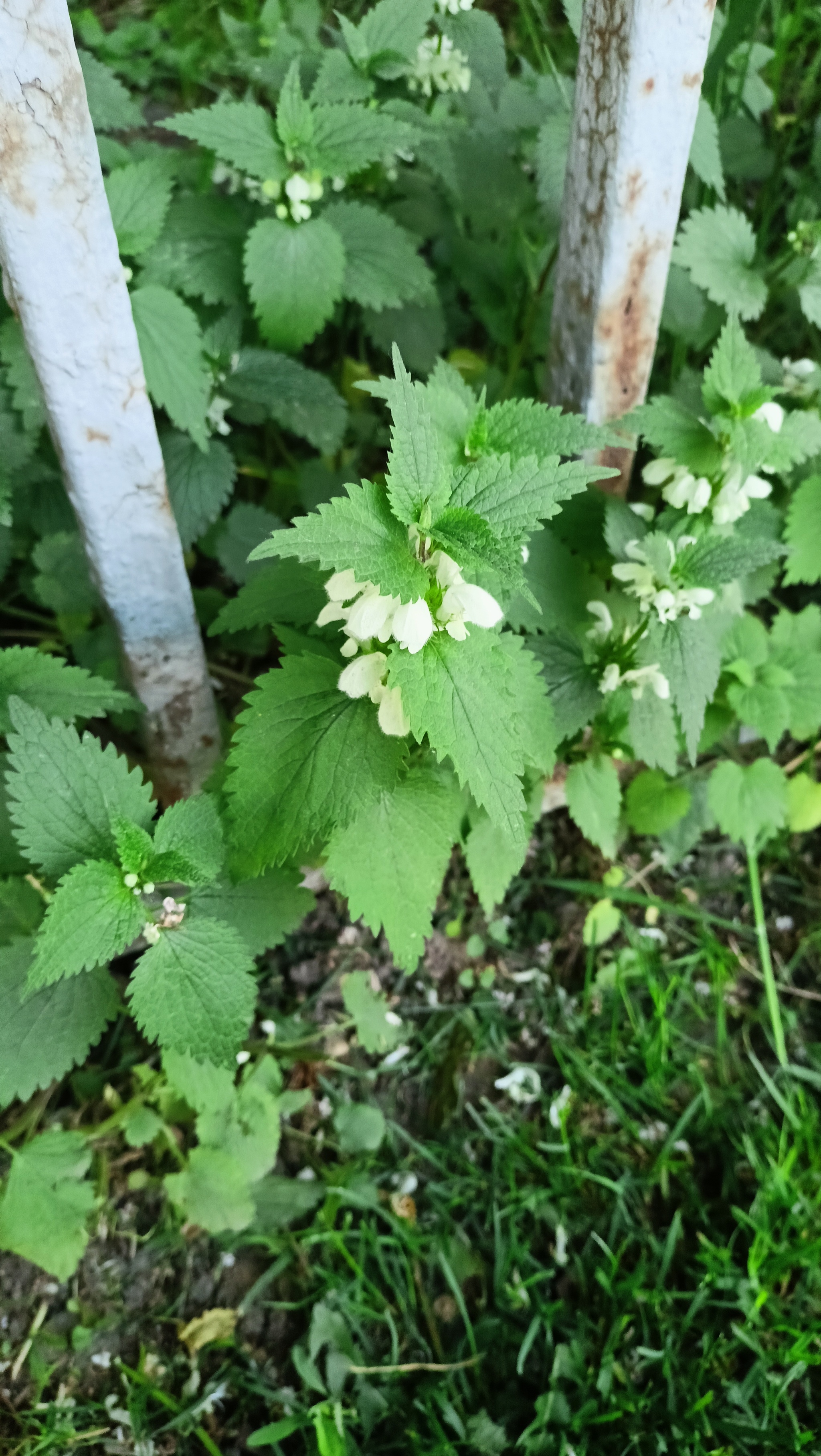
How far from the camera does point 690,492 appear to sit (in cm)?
129

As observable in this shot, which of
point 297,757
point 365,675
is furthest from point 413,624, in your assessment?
point 297,757

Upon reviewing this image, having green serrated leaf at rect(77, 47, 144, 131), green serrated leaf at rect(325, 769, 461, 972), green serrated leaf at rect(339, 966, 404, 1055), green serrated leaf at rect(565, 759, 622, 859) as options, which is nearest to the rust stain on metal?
green serrated leaf at rect(565, 759, 622, 859)

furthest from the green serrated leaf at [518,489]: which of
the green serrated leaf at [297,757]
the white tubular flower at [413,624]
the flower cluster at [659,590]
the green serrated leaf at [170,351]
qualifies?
the green serrated leaf at [170,351]

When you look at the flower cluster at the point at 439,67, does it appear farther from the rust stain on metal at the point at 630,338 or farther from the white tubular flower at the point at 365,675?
the white tubular flower at the point at 365,675

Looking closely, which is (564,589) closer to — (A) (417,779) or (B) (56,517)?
(A) (417,779)

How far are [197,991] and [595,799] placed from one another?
0.74 m

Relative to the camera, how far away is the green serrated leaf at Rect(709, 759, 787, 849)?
161cm

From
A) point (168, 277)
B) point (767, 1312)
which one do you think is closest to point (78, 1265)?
point (767, 1312)

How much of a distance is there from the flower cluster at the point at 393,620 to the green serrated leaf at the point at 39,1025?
1.67 feet

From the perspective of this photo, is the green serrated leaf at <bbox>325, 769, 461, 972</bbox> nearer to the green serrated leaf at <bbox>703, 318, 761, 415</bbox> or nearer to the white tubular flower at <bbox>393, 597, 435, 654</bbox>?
the white tubular flower at <bbox>393, 597, 435, 654</bbox>

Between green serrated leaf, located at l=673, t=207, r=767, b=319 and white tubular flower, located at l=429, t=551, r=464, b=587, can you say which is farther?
green serrated leaf, located at l=673, t=207, r=767, b=319

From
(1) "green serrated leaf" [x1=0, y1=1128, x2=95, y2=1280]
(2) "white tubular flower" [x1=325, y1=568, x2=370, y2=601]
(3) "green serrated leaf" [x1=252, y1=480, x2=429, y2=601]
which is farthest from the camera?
(1) "green serrated leaf" [x1=0, y1=1128, x2=95, y2=1280]

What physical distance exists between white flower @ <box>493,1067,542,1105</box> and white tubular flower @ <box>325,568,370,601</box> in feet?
3.46

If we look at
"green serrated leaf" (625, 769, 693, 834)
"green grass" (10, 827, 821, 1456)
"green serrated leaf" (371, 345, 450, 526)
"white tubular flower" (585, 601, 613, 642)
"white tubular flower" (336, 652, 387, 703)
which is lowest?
"green grass" (10, 827, 821, 1456)
